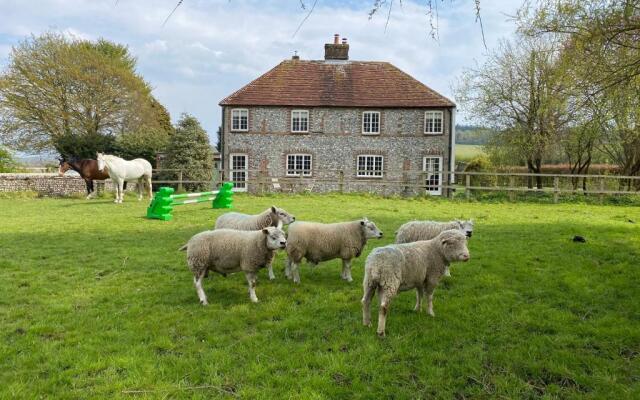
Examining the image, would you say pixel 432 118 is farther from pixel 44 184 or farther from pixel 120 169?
pixel 44 184

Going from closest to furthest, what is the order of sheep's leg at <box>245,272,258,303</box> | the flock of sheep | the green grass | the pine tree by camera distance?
the flock of sheep, sheep's leg at <box>245,272,258,303</box>, the pine tree, the green grass

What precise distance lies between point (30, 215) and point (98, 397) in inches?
567

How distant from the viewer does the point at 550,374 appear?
4863 mm

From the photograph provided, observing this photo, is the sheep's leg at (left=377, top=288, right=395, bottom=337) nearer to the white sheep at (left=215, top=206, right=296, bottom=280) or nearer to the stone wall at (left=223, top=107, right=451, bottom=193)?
the white sheep at (left=215, top=206, right=296, bottom=280)

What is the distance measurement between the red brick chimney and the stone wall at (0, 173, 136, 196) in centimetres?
1728

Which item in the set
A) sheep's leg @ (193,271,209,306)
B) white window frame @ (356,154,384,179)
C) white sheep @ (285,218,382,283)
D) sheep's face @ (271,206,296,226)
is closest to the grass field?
sheep's leg @ (193,271,209,306)

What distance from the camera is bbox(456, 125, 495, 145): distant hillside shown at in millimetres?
30312

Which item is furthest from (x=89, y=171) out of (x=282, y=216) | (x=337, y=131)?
(x=282, y=216)

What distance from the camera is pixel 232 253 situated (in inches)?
278

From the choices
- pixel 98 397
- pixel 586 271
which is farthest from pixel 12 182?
pixel 586 271

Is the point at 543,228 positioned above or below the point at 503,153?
below

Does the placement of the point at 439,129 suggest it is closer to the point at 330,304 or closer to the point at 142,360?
the point at 330,304

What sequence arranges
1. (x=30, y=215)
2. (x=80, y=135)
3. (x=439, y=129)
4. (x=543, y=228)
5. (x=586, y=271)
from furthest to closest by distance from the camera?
(x=80, y=135) < (x=439, y=129) < (x=30, y=215) < (x=543, y=228) < (x=586, y=271)

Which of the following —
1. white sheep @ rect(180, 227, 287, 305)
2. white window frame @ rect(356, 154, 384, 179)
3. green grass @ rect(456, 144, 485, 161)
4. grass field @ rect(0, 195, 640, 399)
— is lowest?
grass field @ rect(0, 195, 640, 399)
